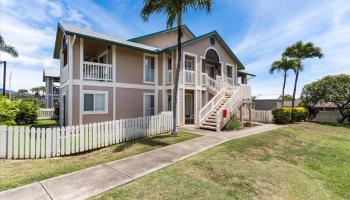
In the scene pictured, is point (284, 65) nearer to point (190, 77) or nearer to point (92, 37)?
point (190, 77)

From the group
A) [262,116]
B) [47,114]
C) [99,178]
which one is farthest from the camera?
[47,114]

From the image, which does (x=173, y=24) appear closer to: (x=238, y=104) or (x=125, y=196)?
(x=238, y=104)

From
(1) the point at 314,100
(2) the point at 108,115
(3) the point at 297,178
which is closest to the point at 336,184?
(3) the point at 297,178

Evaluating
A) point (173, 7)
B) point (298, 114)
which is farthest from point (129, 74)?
point (298, 114)

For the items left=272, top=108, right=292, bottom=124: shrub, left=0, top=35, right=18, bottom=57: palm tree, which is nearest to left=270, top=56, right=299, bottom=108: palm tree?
left=272, top=108, right=292, bottom=124: shrub

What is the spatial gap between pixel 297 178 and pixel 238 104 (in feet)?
32.5

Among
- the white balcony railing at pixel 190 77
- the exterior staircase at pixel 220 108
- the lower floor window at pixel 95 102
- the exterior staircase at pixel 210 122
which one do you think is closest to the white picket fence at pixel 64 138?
the lower floor window at pixel 95 102

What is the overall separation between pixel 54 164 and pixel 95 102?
22.8 ft

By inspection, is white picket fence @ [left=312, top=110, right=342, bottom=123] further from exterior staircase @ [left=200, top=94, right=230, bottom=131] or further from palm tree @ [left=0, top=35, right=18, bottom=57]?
palm tree @ [left=0, top=35, right=18, bottom=57]

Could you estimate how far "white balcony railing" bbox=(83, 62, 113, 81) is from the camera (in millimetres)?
13109

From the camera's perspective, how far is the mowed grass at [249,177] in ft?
15.6

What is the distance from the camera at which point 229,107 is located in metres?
14.4

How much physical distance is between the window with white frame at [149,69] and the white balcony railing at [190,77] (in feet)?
9.64

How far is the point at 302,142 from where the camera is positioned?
36.4ft
